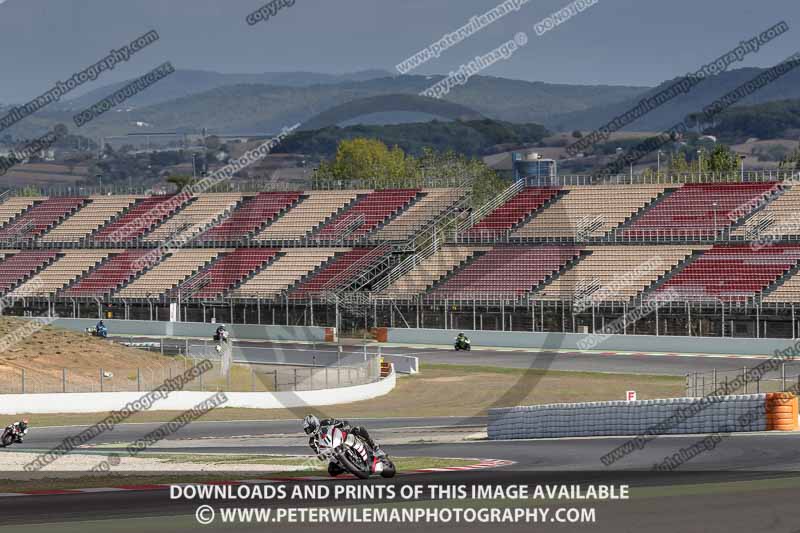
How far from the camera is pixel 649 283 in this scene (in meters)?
57.9

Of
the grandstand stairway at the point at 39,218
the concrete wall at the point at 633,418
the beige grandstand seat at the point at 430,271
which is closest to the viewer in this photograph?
the concrete wall at the point at 633,418

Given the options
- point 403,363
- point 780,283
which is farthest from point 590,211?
point 403,363

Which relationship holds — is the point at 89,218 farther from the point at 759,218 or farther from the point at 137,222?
the point at 759,218

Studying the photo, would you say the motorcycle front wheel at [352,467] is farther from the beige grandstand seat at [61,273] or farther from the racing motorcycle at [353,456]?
the beige grandstand seat at [61,273]

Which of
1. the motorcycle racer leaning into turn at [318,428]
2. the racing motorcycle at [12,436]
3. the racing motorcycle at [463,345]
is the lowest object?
the racing motorcycle at [12,436]

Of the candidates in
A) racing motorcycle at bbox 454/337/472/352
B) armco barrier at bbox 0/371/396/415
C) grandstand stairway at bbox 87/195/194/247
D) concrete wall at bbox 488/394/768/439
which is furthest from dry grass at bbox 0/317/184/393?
grandstand stairway at bbox 87/195/194/247

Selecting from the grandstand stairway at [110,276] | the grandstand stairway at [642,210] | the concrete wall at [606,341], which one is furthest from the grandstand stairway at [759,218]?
the grandstand stairway at [110,276]

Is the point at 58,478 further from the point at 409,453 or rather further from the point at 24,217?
the point at 24,217

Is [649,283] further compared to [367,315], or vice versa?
[367,315]

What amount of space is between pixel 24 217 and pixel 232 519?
7223 cm

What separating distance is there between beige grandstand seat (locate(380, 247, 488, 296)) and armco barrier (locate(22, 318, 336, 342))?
3.74m

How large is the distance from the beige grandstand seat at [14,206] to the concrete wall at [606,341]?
34.5 metres

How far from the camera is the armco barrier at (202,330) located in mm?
63125

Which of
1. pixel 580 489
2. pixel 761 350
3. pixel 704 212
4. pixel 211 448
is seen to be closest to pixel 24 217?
pixel 704 212
